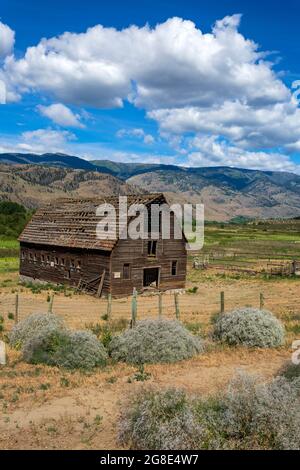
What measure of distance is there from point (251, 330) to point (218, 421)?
7734 mm

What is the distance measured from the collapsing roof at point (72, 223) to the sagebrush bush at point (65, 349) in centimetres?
1479

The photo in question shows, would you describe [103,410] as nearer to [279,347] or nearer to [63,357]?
[63,357]

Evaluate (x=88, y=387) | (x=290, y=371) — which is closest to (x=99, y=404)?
(x=88, y=387)

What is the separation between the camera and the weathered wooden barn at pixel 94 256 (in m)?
29.4

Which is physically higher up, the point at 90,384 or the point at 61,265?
the point at 61,265

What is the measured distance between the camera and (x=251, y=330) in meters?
15.4

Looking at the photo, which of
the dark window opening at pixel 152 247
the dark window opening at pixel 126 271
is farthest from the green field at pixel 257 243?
the dark window opening at pixel 126 271

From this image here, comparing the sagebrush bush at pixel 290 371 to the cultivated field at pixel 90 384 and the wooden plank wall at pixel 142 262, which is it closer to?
the cultivated field at pixel 90 384

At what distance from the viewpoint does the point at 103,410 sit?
10.0 meters

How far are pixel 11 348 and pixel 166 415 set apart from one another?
8952 millimetres

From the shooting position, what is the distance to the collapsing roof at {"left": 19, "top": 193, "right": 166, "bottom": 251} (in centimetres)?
3069

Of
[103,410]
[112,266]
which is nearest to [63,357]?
[103,410]

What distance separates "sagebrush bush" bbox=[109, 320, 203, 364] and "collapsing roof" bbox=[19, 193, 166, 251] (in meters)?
14.5

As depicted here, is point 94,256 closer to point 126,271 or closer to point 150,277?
point 126,271
